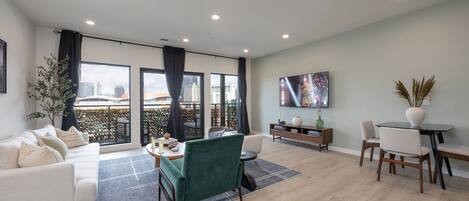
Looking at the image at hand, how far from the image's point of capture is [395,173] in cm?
330

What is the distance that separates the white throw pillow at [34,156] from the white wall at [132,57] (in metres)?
3.05

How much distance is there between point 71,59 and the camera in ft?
14.1

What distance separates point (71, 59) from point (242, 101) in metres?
4.70

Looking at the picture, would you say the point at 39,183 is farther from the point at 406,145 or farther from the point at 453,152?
the point at 453,152

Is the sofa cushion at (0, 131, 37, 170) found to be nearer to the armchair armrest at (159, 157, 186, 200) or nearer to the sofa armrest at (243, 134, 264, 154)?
the armchair armrest at (159, 157, 186, 200)

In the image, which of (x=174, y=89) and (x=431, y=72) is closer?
(x=431, y=72)

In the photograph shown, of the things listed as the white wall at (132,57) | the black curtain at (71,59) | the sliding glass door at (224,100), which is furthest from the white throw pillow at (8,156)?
the sliding glass door at (224,100)

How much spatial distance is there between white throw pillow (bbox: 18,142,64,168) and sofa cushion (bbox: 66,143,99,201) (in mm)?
198

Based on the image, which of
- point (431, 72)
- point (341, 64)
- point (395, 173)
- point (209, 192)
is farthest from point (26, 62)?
point (431, 72)

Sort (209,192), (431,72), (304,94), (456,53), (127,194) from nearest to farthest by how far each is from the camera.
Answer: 1. (209,192)
2. (127,194)
3. (456,53)
4. (431,72)
5. (304,94)

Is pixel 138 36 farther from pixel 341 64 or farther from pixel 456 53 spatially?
pixel 456 53

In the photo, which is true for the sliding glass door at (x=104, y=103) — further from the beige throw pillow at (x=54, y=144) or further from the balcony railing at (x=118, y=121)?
the beige throw pillow at (x=54, y=144)

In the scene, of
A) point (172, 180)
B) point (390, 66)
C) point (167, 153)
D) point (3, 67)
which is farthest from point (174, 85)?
point (390, 66)

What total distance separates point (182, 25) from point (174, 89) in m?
2.03
